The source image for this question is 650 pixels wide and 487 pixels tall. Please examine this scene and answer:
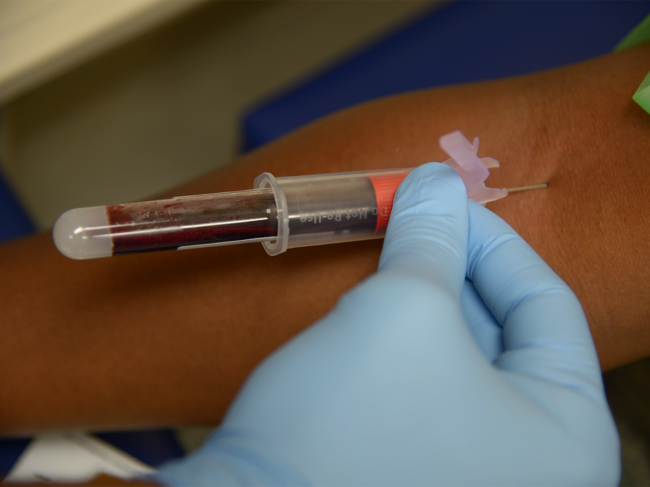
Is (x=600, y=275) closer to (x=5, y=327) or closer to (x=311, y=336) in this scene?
(x=311, y=336)

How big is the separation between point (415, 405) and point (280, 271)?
0.41 m

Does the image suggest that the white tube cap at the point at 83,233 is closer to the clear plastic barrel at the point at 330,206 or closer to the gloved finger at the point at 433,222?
the clear plastic barrel at the point at 330,206

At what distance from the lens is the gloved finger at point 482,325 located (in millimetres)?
731

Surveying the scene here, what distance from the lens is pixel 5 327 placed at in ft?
3.05

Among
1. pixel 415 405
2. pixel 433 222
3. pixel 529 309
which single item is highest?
pixel 433 222

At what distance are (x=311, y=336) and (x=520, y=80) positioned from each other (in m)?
0.72

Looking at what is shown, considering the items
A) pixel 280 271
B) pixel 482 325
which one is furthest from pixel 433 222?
pixel 280 271

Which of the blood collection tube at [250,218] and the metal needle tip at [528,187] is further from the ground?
the metal needle tip at [528,187]

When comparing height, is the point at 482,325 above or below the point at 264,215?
below

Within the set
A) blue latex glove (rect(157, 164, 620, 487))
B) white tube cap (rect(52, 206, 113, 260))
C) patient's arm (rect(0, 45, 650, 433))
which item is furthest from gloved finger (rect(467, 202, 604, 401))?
white tube cap (rect(52, 206, 113, 260))

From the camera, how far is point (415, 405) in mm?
548

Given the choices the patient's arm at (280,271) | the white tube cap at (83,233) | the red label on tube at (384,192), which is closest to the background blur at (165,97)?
the patient's arm at (280,271)

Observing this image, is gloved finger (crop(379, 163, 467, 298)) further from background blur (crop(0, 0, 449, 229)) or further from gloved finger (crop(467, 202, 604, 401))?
background blur (crop(0, 0, 449, 229))

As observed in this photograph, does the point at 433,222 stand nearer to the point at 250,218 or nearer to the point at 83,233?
the point at 250,218
